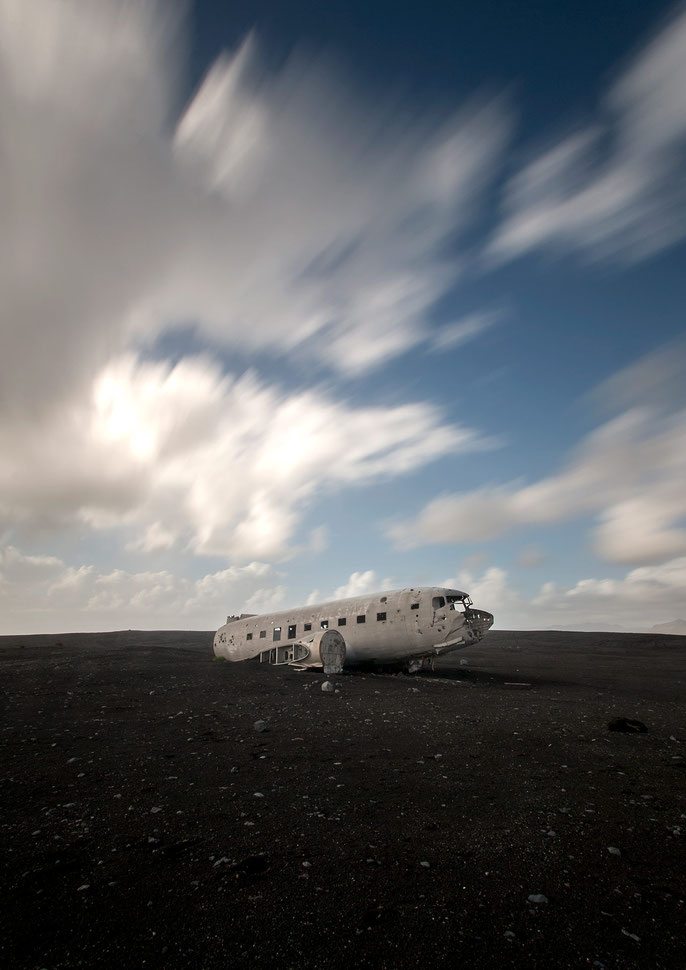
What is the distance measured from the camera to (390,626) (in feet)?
80.9

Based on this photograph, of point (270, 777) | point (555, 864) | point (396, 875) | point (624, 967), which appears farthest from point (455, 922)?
point (270, 777)

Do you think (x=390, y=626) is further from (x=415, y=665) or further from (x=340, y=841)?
(x=340, y=841)

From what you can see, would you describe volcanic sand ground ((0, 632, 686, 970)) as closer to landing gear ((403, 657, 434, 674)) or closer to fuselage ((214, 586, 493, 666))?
fuselage ((214, 586, 493, 666))

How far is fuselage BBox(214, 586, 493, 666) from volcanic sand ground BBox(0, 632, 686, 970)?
384 inches

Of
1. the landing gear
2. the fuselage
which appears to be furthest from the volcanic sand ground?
the landing gear

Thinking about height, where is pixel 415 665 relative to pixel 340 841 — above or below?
above

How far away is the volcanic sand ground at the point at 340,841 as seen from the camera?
13.6 feet

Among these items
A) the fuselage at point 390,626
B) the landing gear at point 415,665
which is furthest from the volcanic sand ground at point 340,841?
the landing gear at point 415,665

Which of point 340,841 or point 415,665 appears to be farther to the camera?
point 415,665

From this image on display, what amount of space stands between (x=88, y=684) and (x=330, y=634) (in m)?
11.3

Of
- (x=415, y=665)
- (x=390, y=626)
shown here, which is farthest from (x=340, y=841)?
(x=415, y=665)

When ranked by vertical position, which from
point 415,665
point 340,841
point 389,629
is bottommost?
point 340,841

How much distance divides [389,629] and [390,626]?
165mm

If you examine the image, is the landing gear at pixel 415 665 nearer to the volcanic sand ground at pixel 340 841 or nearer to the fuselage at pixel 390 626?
the fuselage at pixel 390 626
